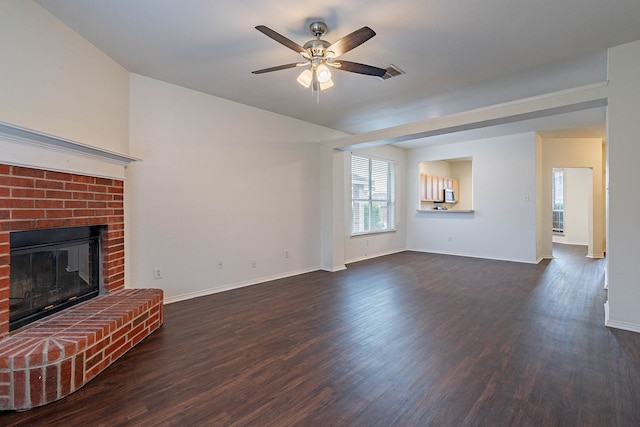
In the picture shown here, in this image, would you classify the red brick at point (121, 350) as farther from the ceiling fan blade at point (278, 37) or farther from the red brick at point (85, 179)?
the ceiling fan blade at point (278, 37)

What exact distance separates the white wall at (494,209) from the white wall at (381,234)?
0.54 meters

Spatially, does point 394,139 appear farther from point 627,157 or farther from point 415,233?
point 415,233

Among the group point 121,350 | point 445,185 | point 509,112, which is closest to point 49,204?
point 121,350

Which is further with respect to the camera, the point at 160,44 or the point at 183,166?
the point at 183,166

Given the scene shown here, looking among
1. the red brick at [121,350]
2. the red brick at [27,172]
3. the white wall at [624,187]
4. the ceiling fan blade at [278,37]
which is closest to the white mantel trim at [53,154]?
the red brick at [27,172]

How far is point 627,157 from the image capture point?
2.69 m

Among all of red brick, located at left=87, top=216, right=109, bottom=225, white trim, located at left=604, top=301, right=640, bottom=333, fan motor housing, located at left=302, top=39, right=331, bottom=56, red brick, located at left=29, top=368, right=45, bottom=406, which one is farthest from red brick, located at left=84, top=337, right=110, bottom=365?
white trim, located at left=604, top=301, right=640, bottom=333

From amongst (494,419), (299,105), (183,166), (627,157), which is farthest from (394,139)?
(494,419)

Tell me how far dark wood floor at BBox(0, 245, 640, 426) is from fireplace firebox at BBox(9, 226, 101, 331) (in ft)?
2.49

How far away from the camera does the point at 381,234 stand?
22.4 ft

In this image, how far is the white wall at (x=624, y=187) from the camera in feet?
8.70

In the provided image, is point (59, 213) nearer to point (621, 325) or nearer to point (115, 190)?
point (115, 190)

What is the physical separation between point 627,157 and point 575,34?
1214 millimetres

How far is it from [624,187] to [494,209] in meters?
3.68
